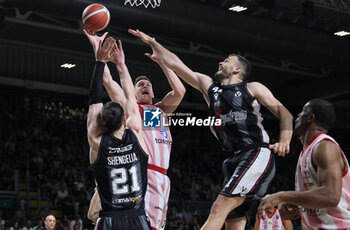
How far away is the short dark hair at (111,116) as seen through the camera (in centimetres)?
477

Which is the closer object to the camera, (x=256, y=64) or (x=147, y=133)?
(x=147, y=133)

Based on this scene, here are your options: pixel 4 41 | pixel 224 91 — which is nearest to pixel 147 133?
pixel 224 91

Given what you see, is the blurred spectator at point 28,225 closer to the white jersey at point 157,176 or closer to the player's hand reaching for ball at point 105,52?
the white jersey at point 157,176

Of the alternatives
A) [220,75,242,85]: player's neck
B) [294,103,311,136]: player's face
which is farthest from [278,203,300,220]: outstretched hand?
[220,75,242,85]: player's neck

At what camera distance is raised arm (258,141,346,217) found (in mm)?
3854

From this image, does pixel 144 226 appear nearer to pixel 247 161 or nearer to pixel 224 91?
pixel 247 161

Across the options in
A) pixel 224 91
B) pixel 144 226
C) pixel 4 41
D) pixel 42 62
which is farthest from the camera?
pixel 42 62

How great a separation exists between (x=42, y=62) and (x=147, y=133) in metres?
16.0

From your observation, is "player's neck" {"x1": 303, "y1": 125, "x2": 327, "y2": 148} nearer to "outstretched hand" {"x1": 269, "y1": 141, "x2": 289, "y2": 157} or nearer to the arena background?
"outstretched hand" {"x1": 269, "y1": 141, "x2": 289, "y2": 157}

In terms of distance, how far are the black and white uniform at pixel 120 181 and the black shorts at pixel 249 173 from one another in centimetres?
109

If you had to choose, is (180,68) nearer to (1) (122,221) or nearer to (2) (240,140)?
(2) (240,140)

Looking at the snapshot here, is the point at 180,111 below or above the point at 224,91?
above

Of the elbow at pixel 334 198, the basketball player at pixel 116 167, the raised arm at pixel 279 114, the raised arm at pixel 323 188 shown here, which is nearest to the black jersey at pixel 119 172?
the basketball player at pixel 116 167

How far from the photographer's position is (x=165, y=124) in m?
6.99
